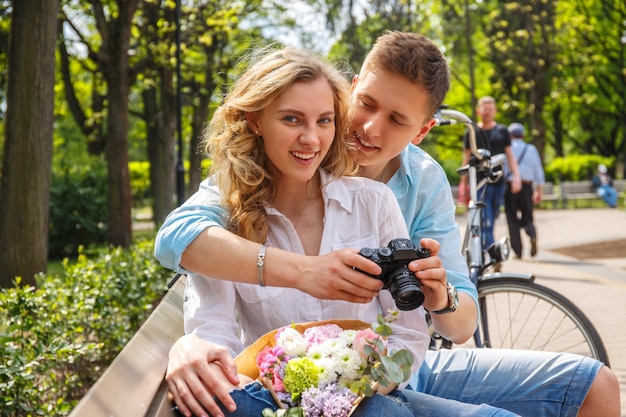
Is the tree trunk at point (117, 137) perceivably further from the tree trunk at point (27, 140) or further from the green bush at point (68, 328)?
the green bush at point (68, 328)

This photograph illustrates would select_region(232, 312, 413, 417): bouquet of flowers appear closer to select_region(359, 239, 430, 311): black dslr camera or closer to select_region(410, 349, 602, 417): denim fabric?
select_region(359, 239, 430, 311): black dslr camera

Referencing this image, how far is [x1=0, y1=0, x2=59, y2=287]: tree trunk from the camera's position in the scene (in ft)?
24.6

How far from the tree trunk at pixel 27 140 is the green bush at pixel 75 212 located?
413 inches

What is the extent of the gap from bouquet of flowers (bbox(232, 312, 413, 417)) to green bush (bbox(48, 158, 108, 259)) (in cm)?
1711

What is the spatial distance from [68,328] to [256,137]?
8.51 ft

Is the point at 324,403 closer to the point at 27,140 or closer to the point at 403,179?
the point at 403,179

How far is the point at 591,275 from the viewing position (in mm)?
10516

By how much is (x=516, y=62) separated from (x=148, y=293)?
28038mm

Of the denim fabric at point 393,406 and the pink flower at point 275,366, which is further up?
the pink flower at point 275,366

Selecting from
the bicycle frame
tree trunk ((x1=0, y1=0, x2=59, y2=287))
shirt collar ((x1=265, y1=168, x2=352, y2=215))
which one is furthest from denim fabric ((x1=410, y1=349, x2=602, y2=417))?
tree trunk ((x1=0, y1=0, x2=59, y2=287))

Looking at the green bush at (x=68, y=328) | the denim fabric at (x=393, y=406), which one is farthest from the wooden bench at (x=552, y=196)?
the denim fabric at (x=393, y=406)

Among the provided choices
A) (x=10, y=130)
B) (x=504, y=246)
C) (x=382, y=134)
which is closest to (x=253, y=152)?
(x=382, y=134)

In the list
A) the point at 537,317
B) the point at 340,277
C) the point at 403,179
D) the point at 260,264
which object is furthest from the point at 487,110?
the point at 340,277

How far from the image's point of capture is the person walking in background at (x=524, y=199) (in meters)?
12.5
